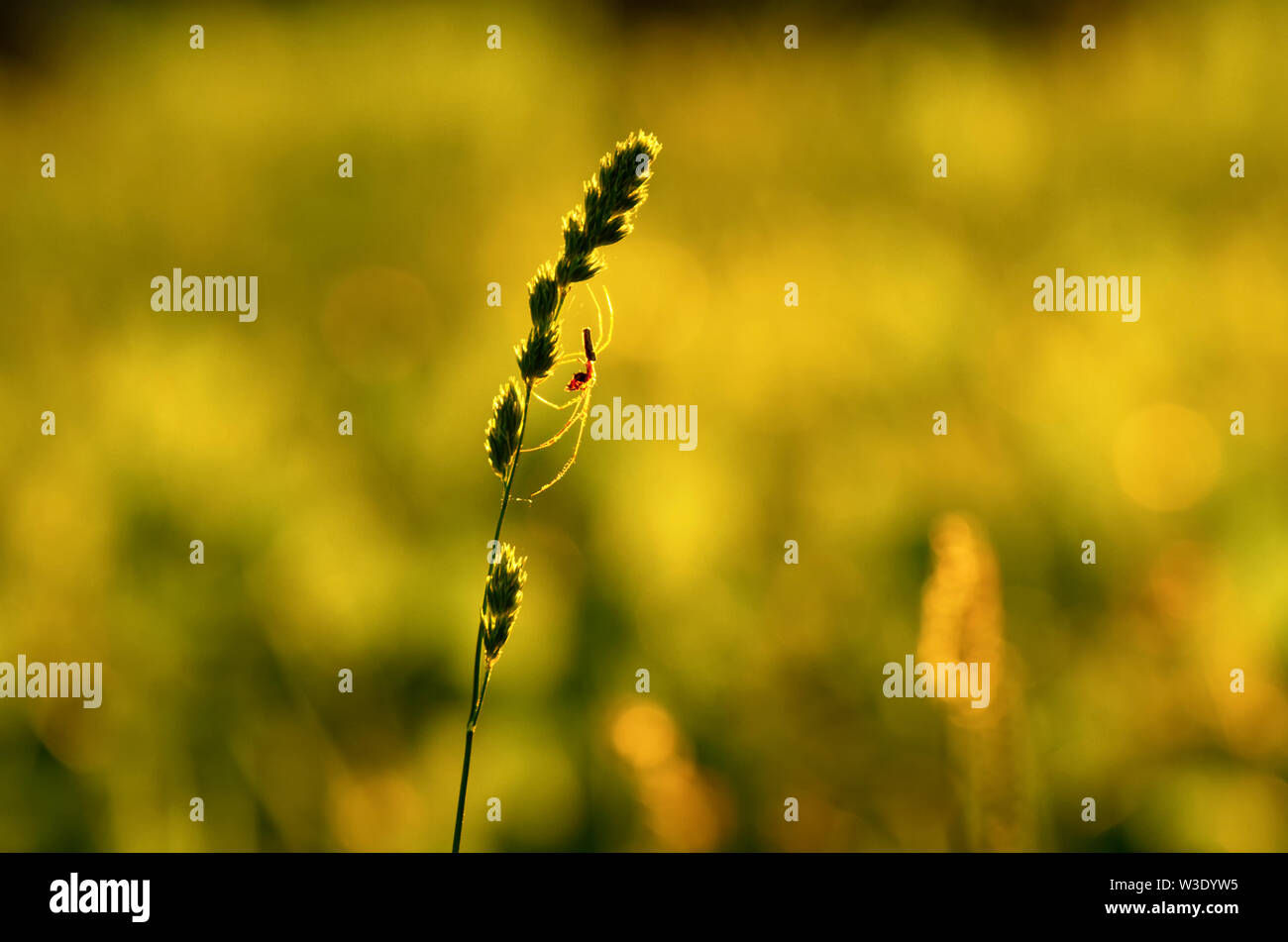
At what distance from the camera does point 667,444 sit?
1654 millimetres

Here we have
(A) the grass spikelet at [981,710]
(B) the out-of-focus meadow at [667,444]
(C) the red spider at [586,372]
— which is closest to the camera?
(C) the red spider at [586,372]

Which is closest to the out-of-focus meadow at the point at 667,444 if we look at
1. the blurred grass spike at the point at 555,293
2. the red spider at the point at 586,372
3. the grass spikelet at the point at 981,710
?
the grass spikelet at the point at 981,710

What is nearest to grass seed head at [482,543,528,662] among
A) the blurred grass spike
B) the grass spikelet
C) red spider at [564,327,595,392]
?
the blurred grass spike

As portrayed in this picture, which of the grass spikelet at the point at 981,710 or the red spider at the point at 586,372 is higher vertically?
the red spider at the point at 586,372

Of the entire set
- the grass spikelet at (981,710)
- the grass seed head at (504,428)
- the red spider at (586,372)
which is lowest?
the grass spikelet at (981,710)

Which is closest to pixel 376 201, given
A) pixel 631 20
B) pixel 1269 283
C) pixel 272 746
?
pixel 631 20

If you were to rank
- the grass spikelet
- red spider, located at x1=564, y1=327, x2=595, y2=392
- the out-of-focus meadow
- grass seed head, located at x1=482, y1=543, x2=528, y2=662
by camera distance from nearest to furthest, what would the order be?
1. grass seed head, located at x1=482, y1=543, x2=528, y2=662
2. red spider, located at x1=564, y1=327, x2=595, y2=392
3. the grass spikelet
4. the out-of-focus meadow

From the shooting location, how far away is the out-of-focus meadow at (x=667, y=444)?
4.34 ft

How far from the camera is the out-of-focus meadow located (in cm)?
132

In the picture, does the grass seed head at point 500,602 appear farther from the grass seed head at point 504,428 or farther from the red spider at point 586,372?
the red spider at point 586,372

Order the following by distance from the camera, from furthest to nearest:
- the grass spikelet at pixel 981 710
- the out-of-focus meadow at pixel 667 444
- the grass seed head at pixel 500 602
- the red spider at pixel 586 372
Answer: the out-of-focus meadow at pixel 667 444, the grass spikelet at pixel 981 710, the red spider at pixel 586 372, the grass seed head at pixel 500 602

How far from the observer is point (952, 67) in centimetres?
217

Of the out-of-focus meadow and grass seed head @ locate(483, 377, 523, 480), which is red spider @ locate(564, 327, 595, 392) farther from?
the out-of-focus meadow

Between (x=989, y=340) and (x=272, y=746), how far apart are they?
1.44m
